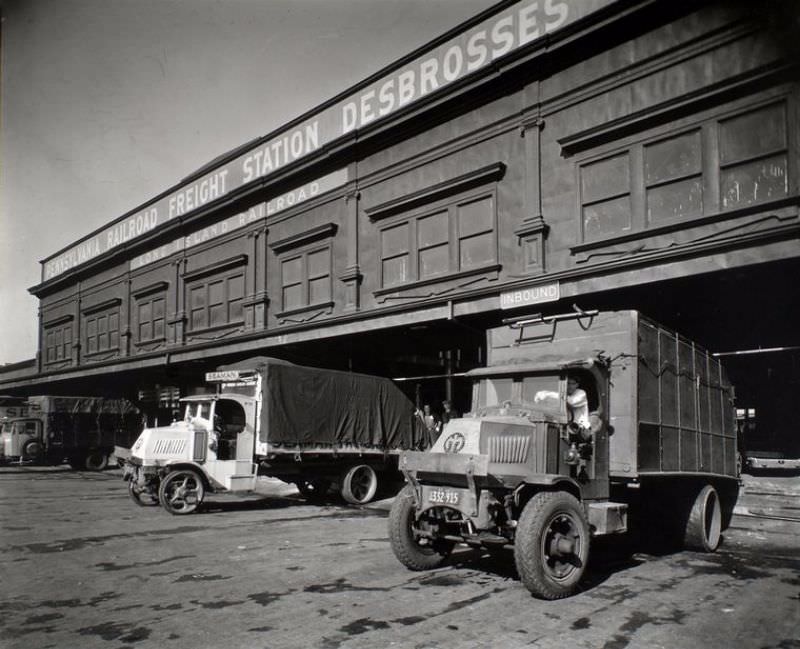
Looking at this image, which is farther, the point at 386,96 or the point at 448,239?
the point at 386,96

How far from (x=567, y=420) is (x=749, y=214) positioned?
4910 mm

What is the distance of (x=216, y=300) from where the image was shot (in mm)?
21469

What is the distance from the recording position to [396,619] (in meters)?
5.79

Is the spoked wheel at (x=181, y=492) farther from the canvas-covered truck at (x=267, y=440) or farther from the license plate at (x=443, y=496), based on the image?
the license plate at (x=443, y=496)

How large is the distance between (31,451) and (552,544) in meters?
23.6

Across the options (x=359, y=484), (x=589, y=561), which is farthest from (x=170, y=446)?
(x=589, y=561)

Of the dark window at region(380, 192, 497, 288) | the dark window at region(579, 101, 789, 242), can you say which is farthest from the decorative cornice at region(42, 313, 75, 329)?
the dark window at region(579, 101, 789, 242)

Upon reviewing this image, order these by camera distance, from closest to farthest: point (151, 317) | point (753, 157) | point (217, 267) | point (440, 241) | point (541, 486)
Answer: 1. point (541, 486)
2. point (753, 157)
3. point (440, 241)
4. point (217, 267)
5. point (151, 317)

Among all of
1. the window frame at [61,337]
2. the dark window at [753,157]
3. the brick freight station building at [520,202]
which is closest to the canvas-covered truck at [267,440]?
the brick freight station building at [520,202]

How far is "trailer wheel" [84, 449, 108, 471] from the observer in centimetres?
2611

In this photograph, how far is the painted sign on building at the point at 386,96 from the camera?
1299 centimetres

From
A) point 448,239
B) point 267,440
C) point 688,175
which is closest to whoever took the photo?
point 688,175

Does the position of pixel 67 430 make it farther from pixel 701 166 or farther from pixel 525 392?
pixel 701 166

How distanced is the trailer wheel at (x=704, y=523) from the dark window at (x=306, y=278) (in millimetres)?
10317
